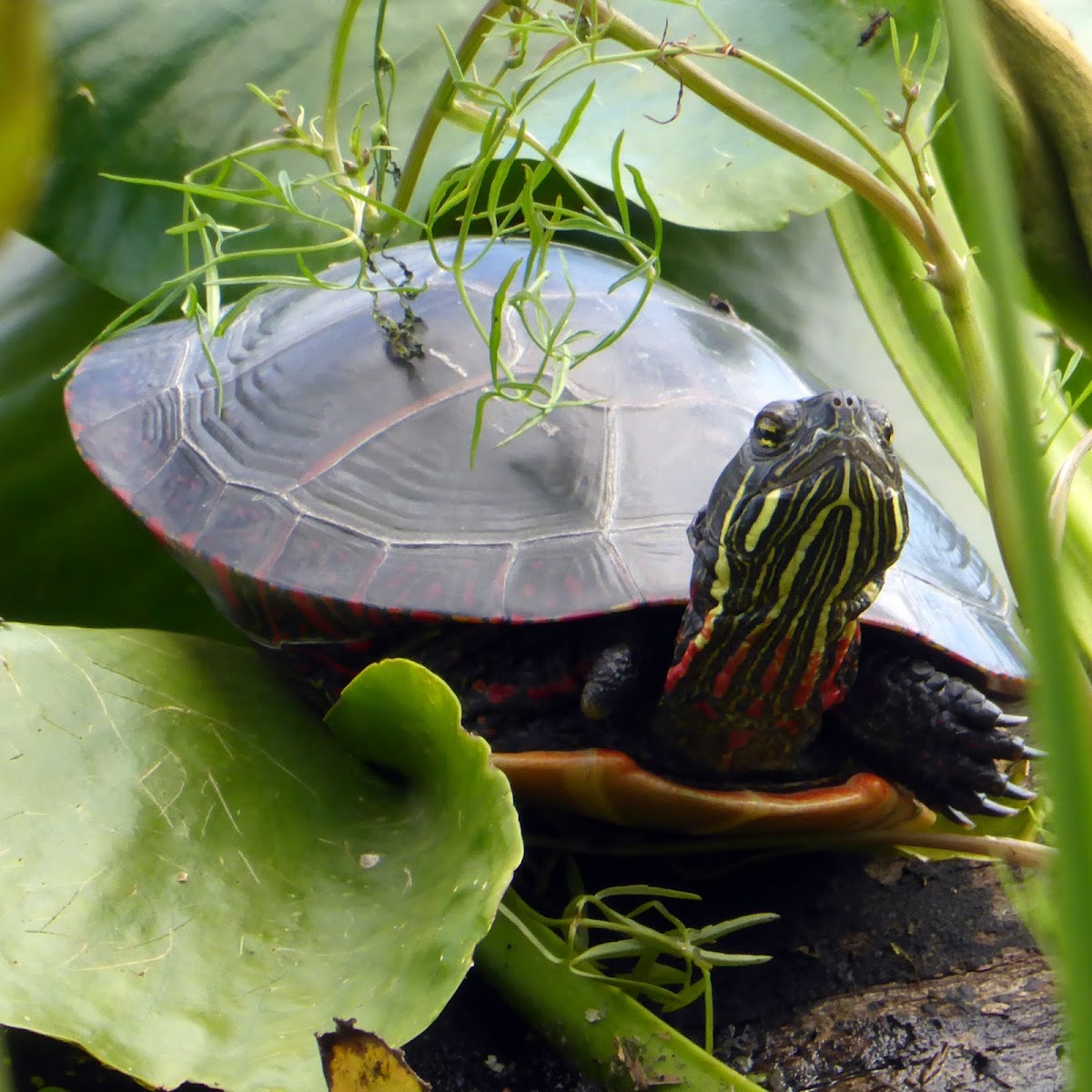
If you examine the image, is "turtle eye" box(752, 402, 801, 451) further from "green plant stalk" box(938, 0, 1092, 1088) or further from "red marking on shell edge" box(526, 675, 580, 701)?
"green plant stalk" box(938, 0, 1092, 1088)

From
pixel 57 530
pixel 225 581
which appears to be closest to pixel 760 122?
pixel 225 581

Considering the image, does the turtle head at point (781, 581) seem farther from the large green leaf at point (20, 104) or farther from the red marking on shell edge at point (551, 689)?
the large green leaf at point (20, 104)

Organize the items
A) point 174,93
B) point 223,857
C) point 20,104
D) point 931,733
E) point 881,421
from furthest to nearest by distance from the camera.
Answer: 1. point 174,93
2. point 931,733
3. point 881,421
4. point 223,857
5. point 20,104

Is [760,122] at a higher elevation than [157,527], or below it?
higher

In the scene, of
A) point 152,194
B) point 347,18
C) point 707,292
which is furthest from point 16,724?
point 707,292

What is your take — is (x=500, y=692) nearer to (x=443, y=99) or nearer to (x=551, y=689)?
(x=551, y=689)

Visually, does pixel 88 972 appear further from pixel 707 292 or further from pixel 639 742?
pixel 707 292
